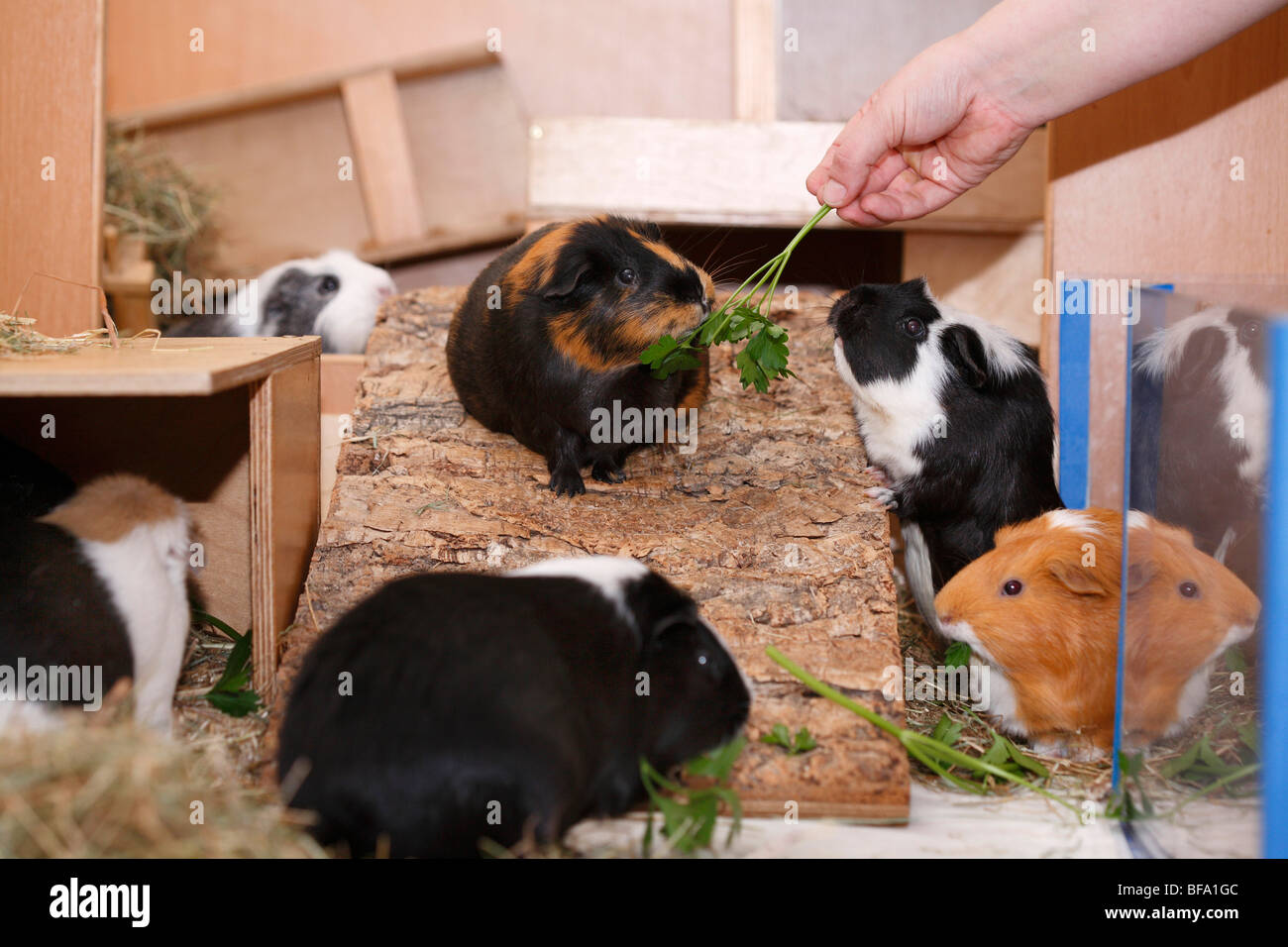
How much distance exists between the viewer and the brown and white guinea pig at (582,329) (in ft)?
8.26

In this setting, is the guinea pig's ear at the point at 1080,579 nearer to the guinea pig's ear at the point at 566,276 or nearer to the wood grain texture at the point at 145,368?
the guinea pig's ear at the point at 566,276

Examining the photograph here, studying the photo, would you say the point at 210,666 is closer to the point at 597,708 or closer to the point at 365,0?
the point at 597,708

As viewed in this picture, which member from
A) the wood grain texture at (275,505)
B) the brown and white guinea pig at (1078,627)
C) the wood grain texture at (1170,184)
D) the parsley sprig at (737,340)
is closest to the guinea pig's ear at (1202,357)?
the brown and white guinea pig at (1078,627)

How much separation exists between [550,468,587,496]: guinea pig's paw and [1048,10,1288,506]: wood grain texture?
1.54 meters

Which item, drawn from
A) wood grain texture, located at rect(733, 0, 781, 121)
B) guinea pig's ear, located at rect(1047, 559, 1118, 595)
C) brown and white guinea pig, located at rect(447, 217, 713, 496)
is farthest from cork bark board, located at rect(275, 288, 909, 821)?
wood grain texture, located at rect(733, 0, 781, 121)

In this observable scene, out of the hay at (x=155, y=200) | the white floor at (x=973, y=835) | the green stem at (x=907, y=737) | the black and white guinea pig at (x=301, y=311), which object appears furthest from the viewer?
the hay at (x=155, y=200)

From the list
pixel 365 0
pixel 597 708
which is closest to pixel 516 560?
pixel 597 708

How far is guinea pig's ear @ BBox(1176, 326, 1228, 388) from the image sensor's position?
1600 mm

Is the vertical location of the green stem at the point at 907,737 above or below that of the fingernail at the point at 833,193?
below

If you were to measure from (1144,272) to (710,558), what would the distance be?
168 centimetres

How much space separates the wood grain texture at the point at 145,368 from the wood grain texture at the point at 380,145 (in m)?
2.75

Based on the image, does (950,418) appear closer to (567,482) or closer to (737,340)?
(737,340)

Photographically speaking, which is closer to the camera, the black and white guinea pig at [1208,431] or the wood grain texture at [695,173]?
the black and white guinea pig at [1208,431]

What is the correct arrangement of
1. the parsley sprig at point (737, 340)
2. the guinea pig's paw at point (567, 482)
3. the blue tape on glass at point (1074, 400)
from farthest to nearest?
1. the blue tape on glass at point (1074, 400)
2. the guinea pig's paw at point (567, 482)
3. the parsley sprig at point (737, 340)
